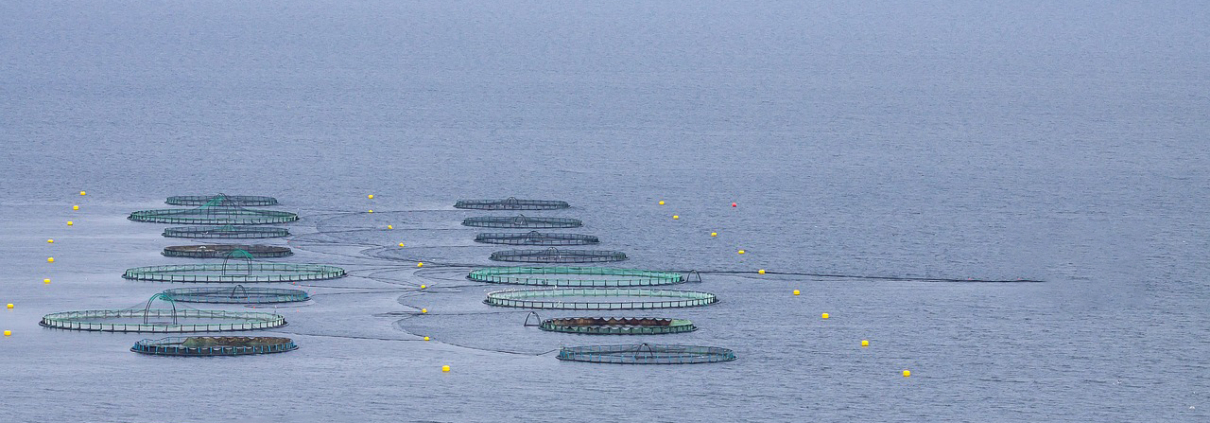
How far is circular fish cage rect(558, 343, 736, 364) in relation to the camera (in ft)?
206

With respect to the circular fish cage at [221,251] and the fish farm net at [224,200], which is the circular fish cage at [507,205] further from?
the circular fish cage at [221,251]

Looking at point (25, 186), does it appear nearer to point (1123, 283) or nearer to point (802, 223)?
point (802, 223)

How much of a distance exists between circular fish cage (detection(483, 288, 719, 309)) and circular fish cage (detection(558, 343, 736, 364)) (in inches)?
276

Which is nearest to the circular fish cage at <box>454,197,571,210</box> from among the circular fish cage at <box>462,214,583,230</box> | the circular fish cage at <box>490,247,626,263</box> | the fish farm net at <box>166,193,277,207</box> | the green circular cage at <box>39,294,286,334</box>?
the circular fish cage at <box>462,214,583,230</box>

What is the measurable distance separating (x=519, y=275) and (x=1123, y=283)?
1046 inches

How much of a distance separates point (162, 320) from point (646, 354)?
15947 millimetres

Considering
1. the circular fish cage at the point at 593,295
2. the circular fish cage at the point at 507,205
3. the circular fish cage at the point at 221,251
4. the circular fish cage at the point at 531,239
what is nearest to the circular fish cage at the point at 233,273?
the circular fish cage at the point at 221,251

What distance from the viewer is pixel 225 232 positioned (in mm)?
91125

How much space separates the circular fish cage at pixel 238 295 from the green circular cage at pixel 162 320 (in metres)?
2.08

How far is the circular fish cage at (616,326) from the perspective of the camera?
66188mm

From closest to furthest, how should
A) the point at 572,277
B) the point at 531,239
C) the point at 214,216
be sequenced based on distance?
1. the point at 572,277
2. the point at 531,239
3. the point at 214,216

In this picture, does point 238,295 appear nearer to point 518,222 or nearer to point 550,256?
point 550,256

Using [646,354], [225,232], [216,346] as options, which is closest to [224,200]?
[225,232]

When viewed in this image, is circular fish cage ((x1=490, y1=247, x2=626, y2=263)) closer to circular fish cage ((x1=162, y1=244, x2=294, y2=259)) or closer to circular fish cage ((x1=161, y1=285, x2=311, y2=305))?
circular fish cage ((x1=162, y1=244, x2=294, y2=259))
